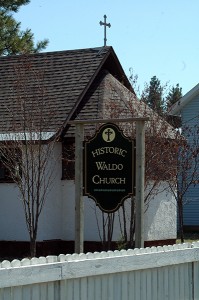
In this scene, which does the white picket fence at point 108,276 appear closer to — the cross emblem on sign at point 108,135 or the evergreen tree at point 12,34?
the cross emblem on sign at point 108,135

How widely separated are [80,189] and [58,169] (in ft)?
25.6

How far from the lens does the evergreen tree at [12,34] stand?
38594mm

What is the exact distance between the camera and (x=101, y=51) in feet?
68.0

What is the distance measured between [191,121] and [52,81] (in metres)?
10.8

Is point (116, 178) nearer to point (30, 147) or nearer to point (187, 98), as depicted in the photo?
point (30, 147)

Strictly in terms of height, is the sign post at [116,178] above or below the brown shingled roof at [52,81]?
below

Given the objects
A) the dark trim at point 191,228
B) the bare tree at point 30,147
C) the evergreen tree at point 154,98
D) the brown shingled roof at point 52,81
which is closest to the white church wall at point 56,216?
the bare tree at point 30,147

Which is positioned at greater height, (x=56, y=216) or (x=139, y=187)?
(x=139, y=187)

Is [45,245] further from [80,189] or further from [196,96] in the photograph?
[196,96]

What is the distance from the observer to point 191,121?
29.8 m

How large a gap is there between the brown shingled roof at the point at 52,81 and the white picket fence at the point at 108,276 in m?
8.83

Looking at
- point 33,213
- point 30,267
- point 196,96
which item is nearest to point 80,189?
point 30,267

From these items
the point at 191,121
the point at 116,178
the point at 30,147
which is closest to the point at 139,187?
the point at 116,178

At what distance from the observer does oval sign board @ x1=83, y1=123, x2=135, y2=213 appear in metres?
10.5
